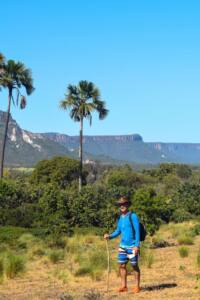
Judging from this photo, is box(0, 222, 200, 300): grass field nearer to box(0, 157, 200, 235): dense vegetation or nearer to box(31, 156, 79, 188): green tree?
box(0, 157, 200, 235): dense vegetation

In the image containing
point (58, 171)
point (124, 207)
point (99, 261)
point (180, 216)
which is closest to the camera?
point (124, 207)

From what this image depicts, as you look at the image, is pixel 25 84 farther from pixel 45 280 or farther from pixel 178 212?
pixel 45 280

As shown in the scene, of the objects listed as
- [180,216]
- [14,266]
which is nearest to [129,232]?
[14,266]

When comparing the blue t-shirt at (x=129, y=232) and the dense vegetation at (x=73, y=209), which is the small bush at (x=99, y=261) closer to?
the blue t-shirt at (x=129, y=232)

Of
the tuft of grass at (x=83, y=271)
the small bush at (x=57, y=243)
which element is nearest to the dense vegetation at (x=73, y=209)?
the small bush at (x=57, y=243)

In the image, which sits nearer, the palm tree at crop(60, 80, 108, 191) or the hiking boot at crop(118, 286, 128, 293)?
the hiking boot at crop(118, 286, 128, 293)

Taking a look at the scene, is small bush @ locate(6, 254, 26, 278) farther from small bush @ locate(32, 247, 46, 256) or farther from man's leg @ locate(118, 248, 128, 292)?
small bush @ locate(32, 247, 46, 256)

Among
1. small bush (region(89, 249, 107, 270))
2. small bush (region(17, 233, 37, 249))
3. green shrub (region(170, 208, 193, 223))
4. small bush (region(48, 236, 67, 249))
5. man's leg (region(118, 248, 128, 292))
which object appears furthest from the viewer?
green shrub (region(170, 208, 193, 223))

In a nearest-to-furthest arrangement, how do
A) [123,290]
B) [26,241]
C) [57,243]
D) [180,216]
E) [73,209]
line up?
1. [123,290]
2. [57,243]
3. [26,241]
4. [73,209]
5. [180,216]

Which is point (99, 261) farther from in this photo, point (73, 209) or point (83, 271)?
point (73, 209)

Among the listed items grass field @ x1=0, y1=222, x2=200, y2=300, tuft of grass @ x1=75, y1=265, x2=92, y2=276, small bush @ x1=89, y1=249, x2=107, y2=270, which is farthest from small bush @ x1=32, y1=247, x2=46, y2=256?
tuft of grass @ x1=75, y1=265, x2=92, y2=276

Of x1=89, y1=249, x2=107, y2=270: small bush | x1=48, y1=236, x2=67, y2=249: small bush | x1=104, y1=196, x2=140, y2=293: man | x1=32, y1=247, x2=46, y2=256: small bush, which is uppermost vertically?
x1=104, y1=196, x2=140, y2=293: man

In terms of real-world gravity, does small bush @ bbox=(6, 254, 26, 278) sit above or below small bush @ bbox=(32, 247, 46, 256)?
above

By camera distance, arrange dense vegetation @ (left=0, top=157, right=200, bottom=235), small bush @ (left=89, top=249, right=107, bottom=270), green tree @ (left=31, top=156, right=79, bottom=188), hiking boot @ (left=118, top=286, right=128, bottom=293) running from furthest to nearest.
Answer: green tree @ (left=31, top=156, right=79, bottom=188), dense vegetation @ (left=0, top=157, right=200, bottom=235), small bush @ (left=89, top=249, right=107, bottom=270), hiking boot @ (left=118, top=286, right=128, bottom=293)
